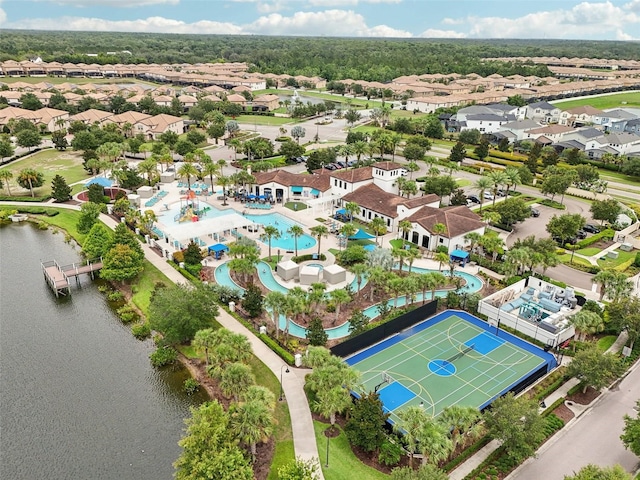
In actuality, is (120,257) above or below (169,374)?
above

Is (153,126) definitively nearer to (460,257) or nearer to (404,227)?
(404,227)

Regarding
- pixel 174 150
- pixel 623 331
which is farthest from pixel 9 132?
pixel 623 331

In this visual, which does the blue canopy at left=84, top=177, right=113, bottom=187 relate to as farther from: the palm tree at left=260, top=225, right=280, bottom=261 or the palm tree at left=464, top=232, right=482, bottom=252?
the palm tree at left=464, top=232, right=482, bottom=252

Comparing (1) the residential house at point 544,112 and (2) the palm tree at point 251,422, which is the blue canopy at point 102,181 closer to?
(2) the palm tree at point 251,422

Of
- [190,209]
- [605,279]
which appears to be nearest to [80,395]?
[190,209]

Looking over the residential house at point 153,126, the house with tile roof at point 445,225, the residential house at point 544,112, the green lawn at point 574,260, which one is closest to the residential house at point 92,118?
the residential house at point 153,126

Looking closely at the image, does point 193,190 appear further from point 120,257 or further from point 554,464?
point 554,464

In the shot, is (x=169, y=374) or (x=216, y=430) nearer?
(x=216, y=430)
